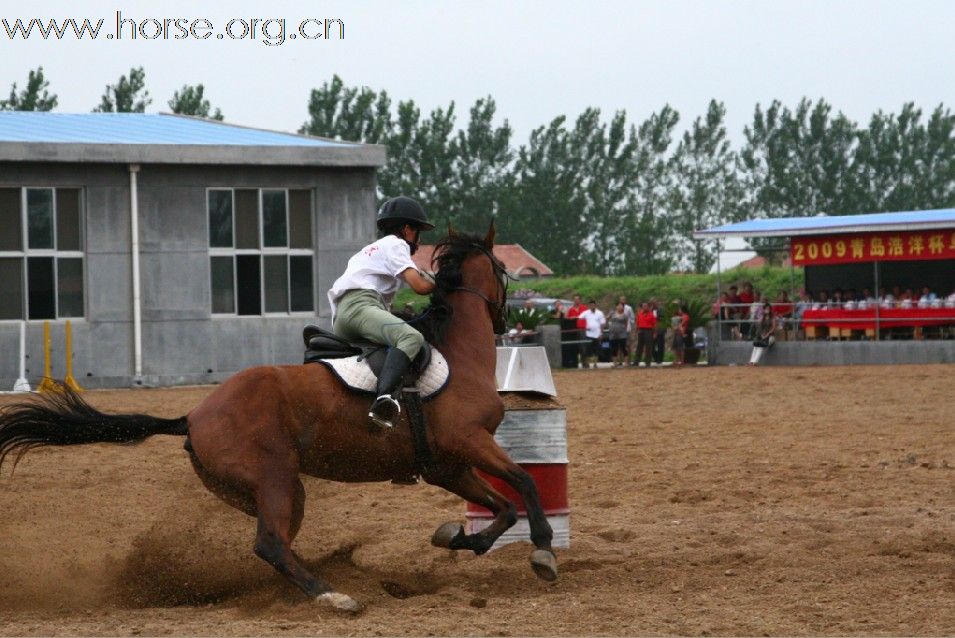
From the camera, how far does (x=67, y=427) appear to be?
7586 millimetres

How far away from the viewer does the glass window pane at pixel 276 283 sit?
88.1 feet

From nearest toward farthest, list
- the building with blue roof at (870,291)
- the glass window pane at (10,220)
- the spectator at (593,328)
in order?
the glass window pane at (10,220)
the building with blue roof at (870,291)
the spectator at (593,328)

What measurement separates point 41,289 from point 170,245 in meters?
2.54

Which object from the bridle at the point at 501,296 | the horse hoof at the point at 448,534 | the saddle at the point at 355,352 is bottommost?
the horse hoof at the point at 448,534

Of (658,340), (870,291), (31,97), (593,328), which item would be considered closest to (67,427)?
(593,328)

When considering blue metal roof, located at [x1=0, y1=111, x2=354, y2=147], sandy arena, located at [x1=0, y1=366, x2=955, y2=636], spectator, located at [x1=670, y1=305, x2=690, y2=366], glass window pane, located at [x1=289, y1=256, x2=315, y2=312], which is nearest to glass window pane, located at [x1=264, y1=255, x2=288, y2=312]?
glass window pane, located at [x1=289, y1=256, x2=315, y2=312]

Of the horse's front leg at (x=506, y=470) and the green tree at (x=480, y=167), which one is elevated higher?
the green tree at (x=480, y=167)

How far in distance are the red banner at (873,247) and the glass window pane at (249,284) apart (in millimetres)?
13566

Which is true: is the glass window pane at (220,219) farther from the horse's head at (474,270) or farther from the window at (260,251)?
the horse's head at (474,270)

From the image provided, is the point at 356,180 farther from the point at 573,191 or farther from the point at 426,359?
the point at 573,191

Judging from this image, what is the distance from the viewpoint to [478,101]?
69688 mm

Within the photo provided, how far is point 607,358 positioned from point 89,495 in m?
23.0

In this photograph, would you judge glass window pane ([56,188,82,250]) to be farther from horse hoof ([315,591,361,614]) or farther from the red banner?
horse hoof ([315,591,361,614])

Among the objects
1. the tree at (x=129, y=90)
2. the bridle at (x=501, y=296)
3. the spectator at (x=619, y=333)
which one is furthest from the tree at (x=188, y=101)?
the bridle at (x=501, y=296)
